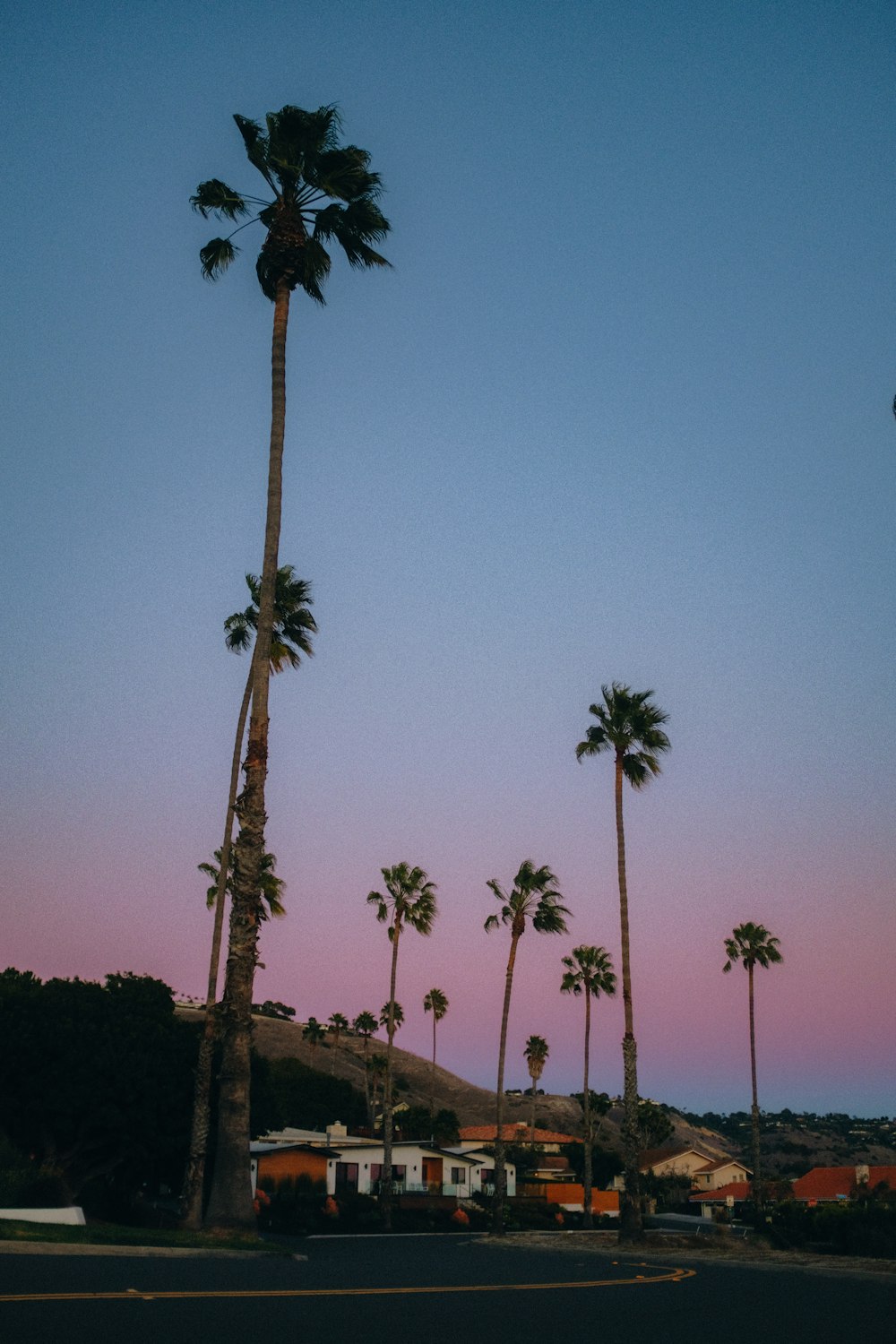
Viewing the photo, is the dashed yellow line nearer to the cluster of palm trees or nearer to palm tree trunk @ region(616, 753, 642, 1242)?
the cluster of palm trees

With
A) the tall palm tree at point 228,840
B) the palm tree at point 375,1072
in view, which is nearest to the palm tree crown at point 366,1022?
the palm tree at point 375,1072

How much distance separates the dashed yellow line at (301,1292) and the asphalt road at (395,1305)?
0.08 ft

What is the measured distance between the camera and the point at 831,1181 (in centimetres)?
8444

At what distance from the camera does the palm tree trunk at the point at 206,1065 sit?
1235 inches

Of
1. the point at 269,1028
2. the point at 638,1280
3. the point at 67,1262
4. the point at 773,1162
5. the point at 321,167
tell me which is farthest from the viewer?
the point at 269,1028

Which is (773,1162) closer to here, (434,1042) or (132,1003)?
(434,1042)

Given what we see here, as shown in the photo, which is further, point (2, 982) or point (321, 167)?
point (2, 982)

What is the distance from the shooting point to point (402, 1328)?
984 centimetres

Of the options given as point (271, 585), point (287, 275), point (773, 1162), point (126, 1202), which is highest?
point (287, 275)

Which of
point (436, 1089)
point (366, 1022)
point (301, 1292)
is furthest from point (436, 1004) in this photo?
point (301, 1292)

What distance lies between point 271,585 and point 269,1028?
15680cm

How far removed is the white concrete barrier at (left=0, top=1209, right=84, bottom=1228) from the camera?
21594 mm

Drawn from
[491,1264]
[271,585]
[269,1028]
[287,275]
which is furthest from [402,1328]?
[269,1028]

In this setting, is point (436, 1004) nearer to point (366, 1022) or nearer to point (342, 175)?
point (366, 1022)
